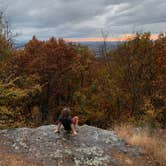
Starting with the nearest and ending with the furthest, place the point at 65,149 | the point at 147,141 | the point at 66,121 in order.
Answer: the point at 65,149 → the point at 66,121 → the point at 147,141

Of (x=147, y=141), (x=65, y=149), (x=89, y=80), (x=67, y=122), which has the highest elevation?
(x=67, y=122)

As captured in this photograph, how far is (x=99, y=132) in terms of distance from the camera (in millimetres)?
13289

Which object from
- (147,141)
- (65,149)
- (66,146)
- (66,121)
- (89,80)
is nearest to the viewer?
(65,149)

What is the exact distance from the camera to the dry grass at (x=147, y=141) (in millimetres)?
12031

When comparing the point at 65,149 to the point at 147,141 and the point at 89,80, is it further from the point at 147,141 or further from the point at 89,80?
the point at 89,80

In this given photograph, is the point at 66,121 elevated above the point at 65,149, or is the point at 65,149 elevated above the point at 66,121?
the point at 66,121

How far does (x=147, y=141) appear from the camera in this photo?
42.1ft

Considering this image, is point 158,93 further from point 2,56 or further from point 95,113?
point 2,56

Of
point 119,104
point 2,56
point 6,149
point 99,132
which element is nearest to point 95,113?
point 119,104

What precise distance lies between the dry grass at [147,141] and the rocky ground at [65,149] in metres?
0.37

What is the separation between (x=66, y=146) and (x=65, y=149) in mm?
214

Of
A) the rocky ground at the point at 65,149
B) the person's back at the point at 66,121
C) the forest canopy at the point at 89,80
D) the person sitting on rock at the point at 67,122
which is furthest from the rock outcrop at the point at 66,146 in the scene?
the forest canopy at the point at 89,80

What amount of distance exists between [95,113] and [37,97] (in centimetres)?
572

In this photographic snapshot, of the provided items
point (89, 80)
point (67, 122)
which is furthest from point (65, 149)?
point (89, 80)
